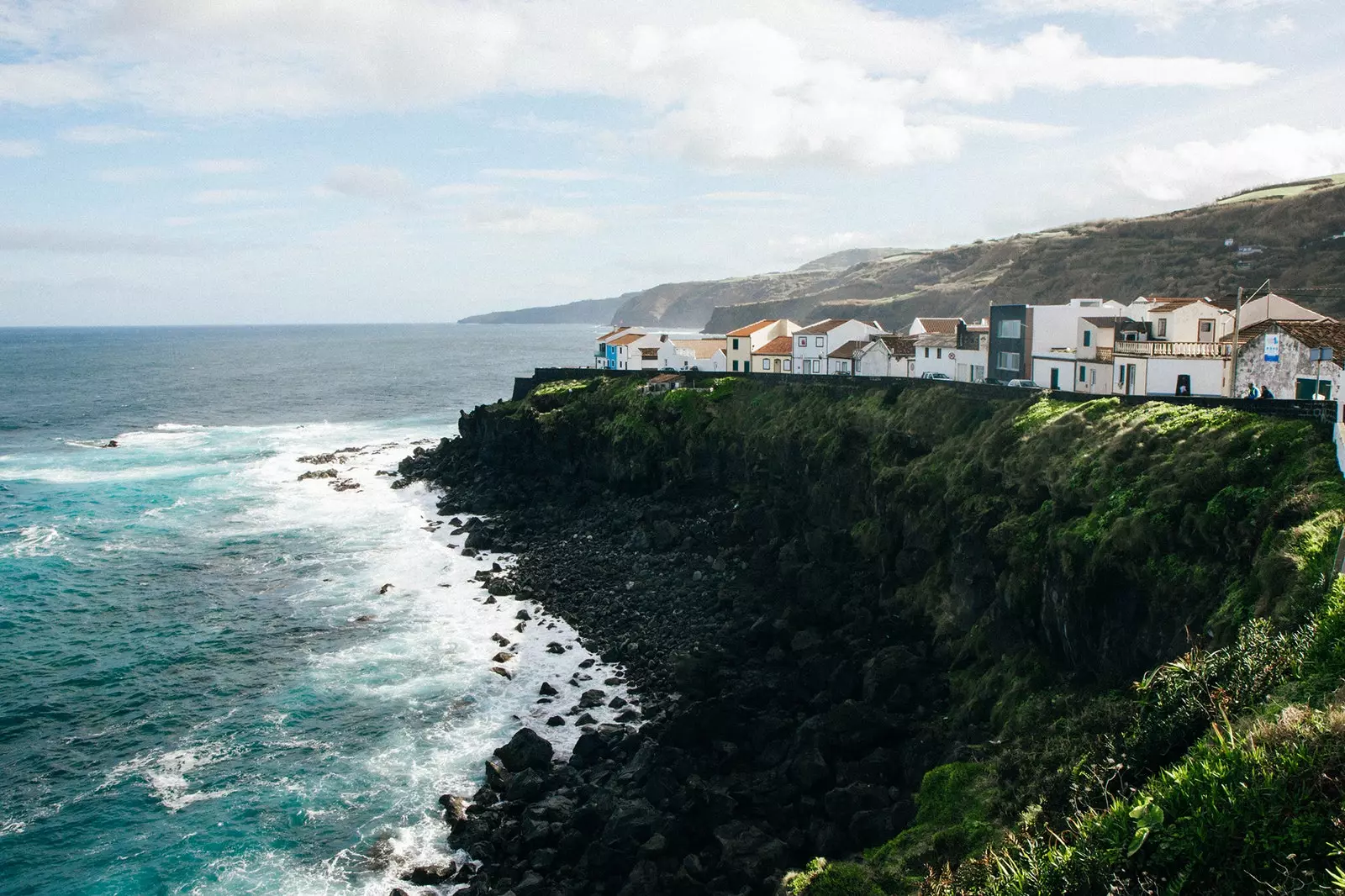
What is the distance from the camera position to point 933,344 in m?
69.8

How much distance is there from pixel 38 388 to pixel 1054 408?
558 feet

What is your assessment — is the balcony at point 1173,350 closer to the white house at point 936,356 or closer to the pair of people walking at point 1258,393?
the pair of people walking at point 1258,393

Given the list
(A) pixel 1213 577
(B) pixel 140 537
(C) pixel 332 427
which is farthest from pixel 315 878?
(C) pixel 332 427

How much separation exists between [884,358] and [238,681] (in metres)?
55.1

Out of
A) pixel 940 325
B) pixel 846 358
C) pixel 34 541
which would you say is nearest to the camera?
pixel 34 541

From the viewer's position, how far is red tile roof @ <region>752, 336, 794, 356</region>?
8544cm

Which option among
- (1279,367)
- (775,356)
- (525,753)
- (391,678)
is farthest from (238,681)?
(775,356)

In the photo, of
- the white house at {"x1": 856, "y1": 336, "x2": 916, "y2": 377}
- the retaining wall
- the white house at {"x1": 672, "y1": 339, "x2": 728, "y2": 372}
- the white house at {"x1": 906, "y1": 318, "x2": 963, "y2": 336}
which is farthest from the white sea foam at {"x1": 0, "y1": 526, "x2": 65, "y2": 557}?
the white house at {"x1": 906, "y1": 318, "x2": 963, "y2": 336}

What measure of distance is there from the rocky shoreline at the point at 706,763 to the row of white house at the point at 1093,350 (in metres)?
20.3

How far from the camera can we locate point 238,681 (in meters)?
40.5

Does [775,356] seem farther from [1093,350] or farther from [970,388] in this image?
[970,388]

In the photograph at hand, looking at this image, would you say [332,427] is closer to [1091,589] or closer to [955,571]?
[955,571]

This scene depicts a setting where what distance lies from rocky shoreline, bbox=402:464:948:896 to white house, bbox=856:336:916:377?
33.0m

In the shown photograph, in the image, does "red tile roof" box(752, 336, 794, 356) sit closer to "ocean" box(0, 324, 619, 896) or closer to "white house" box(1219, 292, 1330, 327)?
"ocean" box(0, 324, 619, 896)
